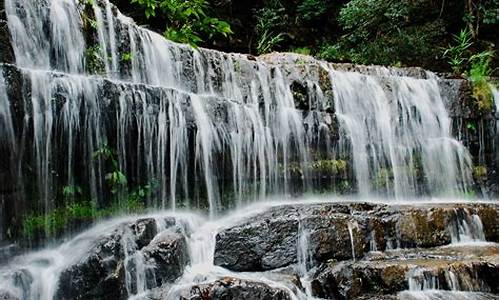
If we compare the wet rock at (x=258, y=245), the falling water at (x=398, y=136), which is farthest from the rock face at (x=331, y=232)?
the falling water at (x=398, y=136)

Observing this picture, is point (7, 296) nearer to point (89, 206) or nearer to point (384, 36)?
point (89, 206)

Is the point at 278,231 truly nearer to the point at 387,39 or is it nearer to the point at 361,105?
the point at 361,105

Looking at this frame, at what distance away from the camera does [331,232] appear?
17.4ft

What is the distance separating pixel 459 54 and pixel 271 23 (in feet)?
16.1

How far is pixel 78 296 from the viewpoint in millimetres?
4309

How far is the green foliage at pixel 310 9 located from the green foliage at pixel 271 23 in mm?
645

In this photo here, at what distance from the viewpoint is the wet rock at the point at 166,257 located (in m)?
4.59

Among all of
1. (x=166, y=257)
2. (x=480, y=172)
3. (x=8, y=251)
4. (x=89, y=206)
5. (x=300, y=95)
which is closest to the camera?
(x=166, y=257)

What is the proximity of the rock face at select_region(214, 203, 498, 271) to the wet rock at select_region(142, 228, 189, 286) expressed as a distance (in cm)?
48

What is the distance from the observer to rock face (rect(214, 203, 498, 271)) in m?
5.14

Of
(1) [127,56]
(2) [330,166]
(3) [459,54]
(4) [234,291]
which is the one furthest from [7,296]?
(3) [459,54]

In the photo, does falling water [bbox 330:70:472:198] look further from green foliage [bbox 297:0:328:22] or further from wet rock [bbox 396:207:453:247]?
green foliage [bbox 297:0:328:22]

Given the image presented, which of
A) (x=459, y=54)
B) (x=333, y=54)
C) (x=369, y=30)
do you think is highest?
(x=369, y=30)

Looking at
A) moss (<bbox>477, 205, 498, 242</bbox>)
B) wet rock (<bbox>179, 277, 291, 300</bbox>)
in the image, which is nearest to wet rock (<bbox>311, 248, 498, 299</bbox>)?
wet rock (<bbox>179, 277, 291, 300</bbox>)
